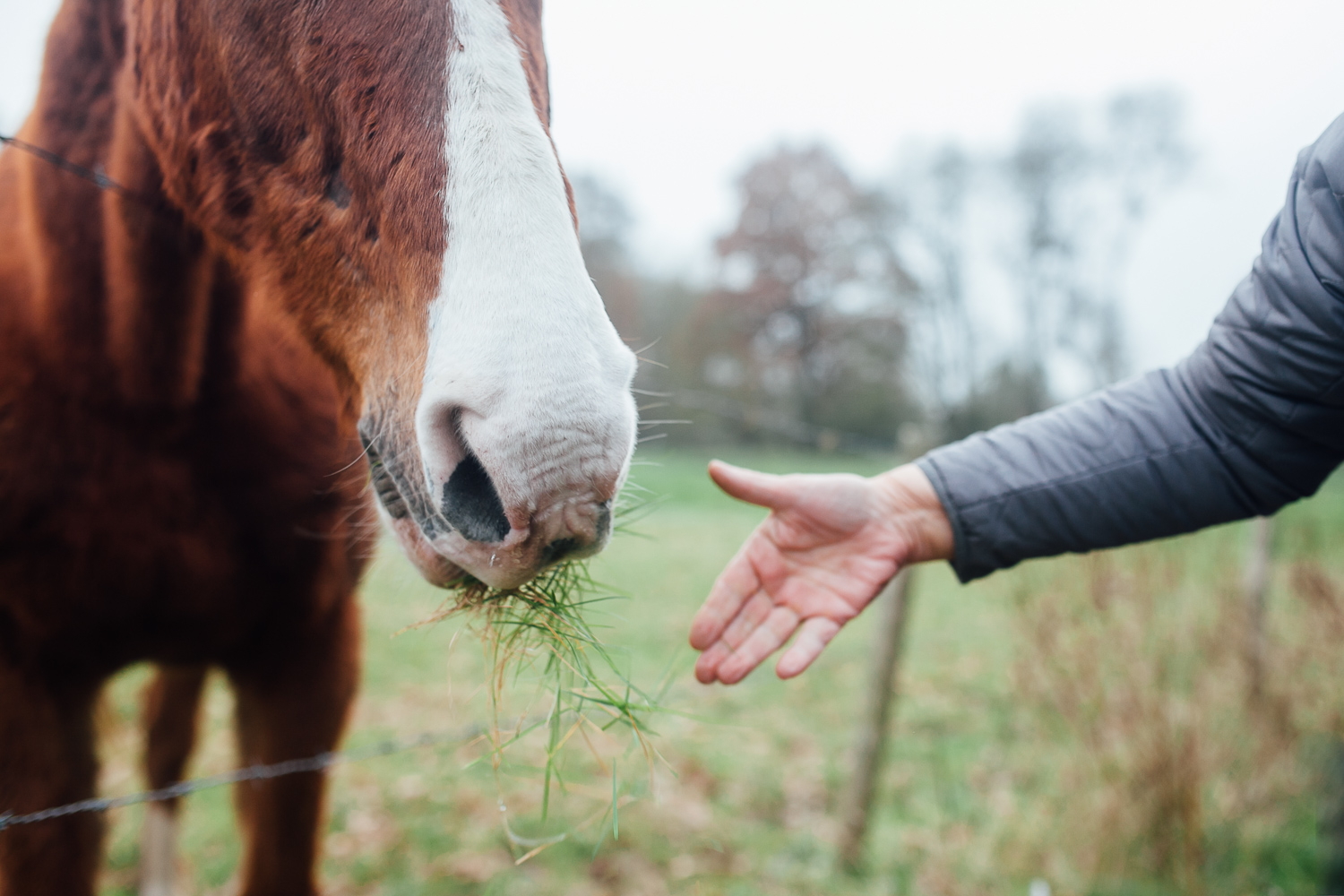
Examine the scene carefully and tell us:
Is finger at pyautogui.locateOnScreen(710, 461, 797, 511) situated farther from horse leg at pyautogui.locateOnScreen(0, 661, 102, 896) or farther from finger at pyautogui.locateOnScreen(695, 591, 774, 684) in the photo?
horse leg at pyautogui.locateOnScreen(0, 661, 102, 896)

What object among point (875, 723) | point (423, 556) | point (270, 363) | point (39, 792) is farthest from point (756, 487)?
point (875, 723)

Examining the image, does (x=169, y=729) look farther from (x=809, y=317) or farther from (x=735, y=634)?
(x=809, y=317)

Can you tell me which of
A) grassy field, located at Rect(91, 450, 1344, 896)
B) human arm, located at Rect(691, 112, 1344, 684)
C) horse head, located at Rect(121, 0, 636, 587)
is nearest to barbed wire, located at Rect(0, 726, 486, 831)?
grassy field, located at Rect(91, 450, 1344, 896)

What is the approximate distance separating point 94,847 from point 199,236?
4.46 ft

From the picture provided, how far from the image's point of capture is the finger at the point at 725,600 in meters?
1.64

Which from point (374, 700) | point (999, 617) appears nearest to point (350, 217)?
point (374, 700)

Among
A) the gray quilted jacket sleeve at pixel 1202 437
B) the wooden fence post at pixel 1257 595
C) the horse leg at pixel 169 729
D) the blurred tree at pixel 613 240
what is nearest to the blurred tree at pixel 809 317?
the blurred tree at pixel 613 240

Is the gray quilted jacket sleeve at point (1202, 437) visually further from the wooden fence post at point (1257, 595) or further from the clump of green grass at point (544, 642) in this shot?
the wooden fence post at point (1257, 595)

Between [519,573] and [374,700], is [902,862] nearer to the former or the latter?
[519,573]

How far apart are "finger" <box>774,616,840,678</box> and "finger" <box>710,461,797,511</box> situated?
0.87 feet

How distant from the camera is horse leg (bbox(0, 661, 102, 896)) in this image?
58.1 inches

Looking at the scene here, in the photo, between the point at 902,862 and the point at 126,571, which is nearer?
the point at 126,571

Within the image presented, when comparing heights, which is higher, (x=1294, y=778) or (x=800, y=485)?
(x=800, y=485)

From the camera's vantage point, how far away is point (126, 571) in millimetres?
1570
